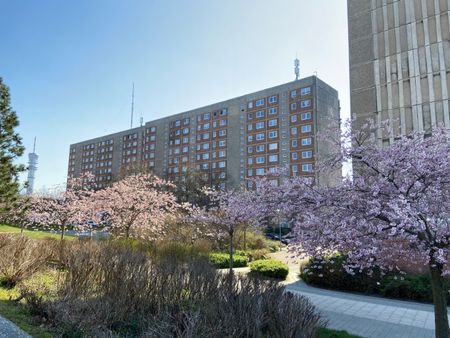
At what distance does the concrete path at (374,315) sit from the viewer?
8375 mm

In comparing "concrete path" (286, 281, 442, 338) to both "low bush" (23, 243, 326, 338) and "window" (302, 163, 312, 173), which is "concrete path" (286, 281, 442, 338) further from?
"window" (302, 163, 312, 173)

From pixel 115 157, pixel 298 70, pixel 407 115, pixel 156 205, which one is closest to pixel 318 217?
pixel 156 205

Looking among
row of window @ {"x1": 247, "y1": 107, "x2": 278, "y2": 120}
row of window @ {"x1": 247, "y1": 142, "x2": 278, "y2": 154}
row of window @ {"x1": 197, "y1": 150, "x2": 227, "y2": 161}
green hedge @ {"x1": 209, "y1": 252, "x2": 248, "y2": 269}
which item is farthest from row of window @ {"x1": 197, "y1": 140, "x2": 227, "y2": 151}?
green hedge @ {"x1": 209, "y1": 252, "x2": 248, "y2": 269}

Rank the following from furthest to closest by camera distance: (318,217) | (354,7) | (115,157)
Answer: (115,157) → (354,7) → (318,217)

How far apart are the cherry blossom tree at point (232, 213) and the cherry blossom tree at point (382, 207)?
0.59 m

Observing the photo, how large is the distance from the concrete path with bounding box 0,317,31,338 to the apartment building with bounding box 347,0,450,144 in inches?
1194

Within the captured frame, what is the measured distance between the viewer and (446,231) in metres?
5.55

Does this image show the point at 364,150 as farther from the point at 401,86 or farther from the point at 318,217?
the point at 401,86

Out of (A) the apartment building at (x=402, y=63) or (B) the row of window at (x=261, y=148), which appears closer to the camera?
(A) the apartment building at (x=402, y=63)

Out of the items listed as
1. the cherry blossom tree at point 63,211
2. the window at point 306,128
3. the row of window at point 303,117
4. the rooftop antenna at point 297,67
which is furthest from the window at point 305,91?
the cherry blossom tree at point 63,211

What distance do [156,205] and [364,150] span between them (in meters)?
14.7

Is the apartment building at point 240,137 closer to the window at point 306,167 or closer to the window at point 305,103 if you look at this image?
the window at point 305,103

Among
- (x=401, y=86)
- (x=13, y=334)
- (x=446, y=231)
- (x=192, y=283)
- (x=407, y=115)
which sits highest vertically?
(x=401, y=86)

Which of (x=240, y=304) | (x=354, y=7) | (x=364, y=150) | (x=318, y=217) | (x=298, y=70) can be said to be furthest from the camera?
(x=298, y=70)
